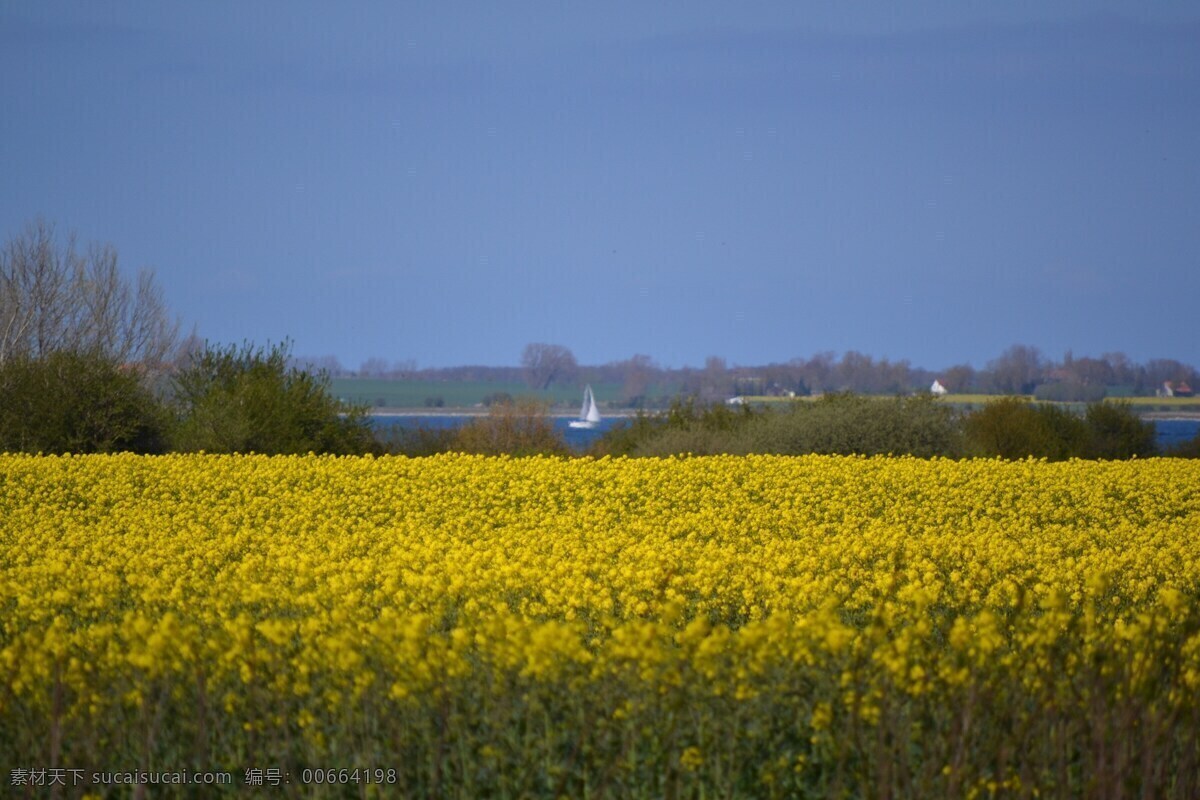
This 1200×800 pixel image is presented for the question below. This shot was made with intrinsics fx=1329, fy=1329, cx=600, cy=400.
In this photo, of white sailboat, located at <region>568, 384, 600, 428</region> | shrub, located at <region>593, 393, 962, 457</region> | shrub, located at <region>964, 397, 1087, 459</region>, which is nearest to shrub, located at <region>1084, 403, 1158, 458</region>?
shrub, located at <region>964, 397, 1087, 459</region>

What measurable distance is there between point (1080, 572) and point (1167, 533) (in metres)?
2.44

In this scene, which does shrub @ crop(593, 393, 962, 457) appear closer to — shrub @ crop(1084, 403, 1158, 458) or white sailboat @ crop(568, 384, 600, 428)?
shrub @ crop(1084, 403, 1158, 458)

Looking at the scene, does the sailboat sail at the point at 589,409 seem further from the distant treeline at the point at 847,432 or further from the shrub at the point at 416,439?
the shrub at the point at 416,439

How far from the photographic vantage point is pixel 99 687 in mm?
4781


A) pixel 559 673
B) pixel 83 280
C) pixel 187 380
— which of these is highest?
pixel 83 280

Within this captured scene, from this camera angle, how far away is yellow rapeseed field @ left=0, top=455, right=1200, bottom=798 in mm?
4273

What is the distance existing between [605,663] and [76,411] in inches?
614

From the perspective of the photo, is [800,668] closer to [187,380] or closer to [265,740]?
[265,740]

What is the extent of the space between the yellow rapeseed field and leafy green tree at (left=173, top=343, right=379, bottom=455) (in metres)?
8.52

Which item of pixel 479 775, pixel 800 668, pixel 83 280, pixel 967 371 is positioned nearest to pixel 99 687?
pixel 479 775

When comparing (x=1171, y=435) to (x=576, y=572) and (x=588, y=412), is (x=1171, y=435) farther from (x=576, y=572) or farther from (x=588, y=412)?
(x=576, y=572)

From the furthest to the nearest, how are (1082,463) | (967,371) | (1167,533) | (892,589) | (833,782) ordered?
1. (967,371)
2. (1082,463)
3. (1167,533)
4. (892,589)
5. (833,782)

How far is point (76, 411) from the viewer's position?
18.3 meters

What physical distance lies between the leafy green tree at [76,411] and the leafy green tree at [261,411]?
23.0 inches
